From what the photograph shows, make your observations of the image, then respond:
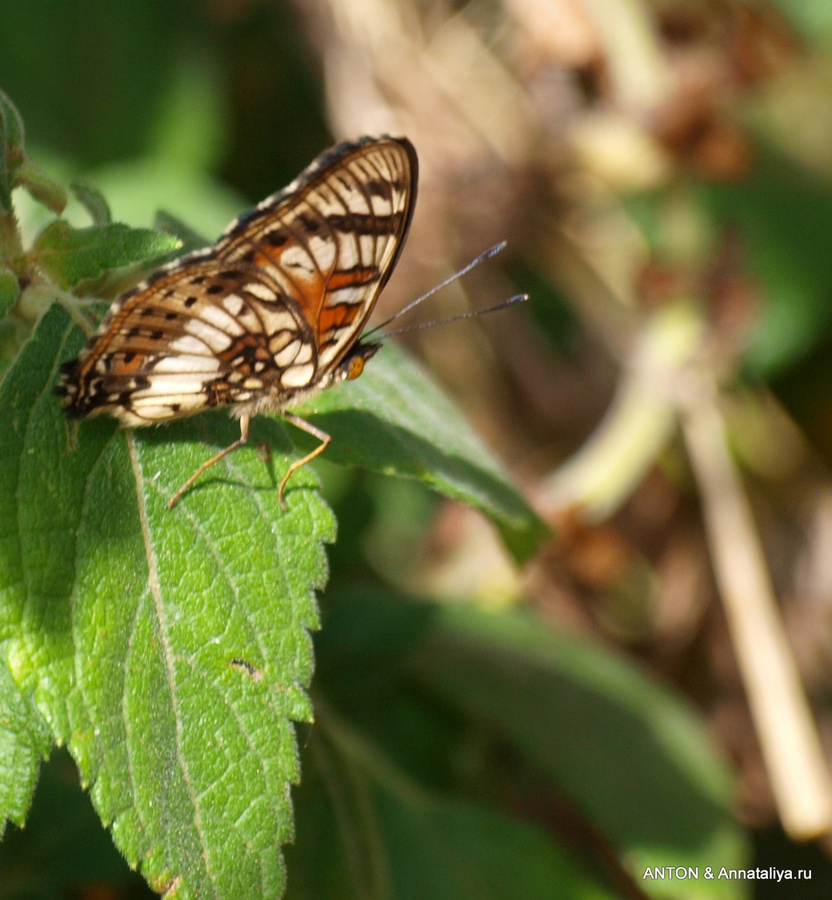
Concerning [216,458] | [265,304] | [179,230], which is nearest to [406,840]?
[216,458]

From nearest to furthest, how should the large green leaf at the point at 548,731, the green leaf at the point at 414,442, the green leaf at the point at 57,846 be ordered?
the green leaf at the point at 414,442 < the green leaf at the point at 57,846 < the large green leaf at the point at 548,731

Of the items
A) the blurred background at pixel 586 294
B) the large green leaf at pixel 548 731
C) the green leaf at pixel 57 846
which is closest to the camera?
the green leaf at pixel 57 846

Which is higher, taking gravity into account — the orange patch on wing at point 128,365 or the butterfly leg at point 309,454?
the orange patch on wing at point 128,365

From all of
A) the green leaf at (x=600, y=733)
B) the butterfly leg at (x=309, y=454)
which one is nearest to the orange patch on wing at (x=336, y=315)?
the butterfly leg at (x=309, y=454)

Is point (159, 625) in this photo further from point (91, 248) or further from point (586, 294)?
point (586, 294)

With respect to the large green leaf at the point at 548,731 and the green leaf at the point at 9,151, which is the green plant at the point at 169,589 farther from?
the large green leaf at the point at 548,731

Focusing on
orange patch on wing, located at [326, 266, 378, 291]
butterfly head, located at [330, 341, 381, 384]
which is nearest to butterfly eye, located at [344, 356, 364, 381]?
butterfly head, located at [330, 341, 381, 384]

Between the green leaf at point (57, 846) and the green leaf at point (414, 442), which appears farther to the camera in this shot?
the green leaf at point (57, 846)
